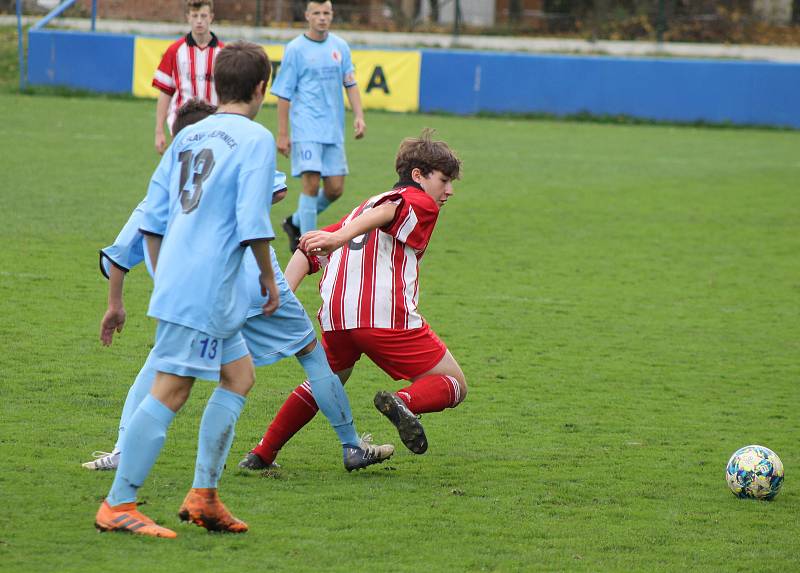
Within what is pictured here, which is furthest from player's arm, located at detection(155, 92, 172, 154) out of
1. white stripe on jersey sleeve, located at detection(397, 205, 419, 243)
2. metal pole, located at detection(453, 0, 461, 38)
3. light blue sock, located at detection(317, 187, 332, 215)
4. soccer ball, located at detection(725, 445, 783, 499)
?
metal pole, located at detection(453, 0, 461, 38)

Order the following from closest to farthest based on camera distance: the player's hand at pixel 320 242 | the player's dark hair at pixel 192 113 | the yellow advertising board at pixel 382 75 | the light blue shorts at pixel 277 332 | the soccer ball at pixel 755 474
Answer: the player's hand at pixel 320 242, the light blue shorts at pixel 277 332, the player's dark hair at pixel 192 113, the soccer ball at pixel 755 474, the yellow advertising board at pixel 382 75

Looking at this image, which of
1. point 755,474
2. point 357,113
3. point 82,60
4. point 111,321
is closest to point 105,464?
point 111,321

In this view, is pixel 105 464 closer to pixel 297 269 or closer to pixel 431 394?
pixel 297 269

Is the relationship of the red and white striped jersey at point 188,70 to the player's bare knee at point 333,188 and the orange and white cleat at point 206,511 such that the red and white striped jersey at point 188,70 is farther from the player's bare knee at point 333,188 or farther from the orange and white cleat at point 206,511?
the orange and white cleat at point 206,511

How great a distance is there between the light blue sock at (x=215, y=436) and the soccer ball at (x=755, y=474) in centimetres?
205

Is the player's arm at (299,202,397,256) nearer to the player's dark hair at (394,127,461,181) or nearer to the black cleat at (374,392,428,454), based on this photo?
the player's dark hair at (394,127,461,181)

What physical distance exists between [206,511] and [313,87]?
655 centimetres

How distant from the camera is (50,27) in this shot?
24953 mm

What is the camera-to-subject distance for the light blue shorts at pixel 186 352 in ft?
12.3

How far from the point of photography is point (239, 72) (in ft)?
12.5

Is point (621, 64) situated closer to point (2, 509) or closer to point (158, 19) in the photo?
point (158, 19)

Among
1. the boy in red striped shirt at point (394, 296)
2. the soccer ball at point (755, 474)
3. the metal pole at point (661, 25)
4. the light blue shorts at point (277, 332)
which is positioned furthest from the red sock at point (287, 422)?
the metal pole at point (661, 25)

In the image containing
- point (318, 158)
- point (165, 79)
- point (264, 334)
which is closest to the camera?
point (264, 334)

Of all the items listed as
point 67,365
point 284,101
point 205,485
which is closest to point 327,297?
point 205,485
